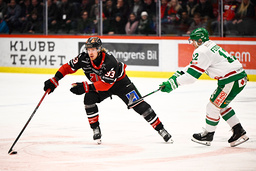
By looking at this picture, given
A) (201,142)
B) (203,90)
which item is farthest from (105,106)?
(201,142)

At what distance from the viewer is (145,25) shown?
1384 cm

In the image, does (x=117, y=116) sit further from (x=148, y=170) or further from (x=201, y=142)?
(x=148, y=170)

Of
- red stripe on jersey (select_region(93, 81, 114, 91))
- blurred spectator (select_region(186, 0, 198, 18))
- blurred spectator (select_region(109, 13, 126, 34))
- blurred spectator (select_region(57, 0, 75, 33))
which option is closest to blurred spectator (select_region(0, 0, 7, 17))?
blurred spectator (select_region(57, 0, 75, 33))

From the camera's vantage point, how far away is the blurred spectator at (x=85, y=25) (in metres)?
14.6

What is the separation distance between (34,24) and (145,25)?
3160 millimetres

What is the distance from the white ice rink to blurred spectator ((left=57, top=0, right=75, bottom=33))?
4.64 meters

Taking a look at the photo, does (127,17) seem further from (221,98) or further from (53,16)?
(221,98)

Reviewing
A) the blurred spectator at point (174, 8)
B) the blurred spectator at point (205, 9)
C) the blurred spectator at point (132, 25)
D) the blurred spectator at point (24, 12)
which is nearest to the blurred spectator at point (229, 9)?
the blurred spectator at point (205, 9)

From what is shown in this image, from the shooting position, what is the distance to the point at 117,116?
8109 mm

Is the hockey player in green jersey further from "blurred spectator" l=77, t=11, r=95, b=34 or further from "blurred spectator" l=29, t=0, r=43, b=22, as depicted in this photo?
"blurred spectator" l=29, t=0, r=43, b=22

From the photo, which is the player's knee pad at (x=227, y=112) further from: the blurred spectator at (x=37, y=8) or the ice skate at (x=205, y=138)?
the blurred spectator at (x=37, y=8)

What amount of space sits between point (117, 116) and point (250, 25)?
5.50 m

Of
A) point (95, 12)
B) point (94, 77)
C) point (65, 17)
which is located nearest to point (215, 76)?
point (94, 77)

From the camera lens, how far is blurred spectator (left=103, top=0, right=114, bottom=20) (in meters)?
14.3
